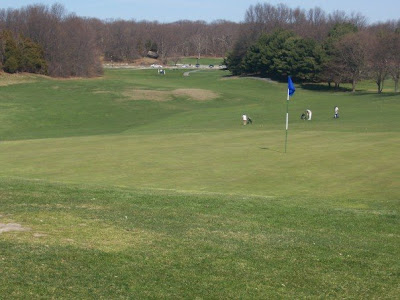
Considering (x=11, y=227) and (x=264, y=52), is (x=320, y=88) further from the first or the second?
(x=11, y=227)

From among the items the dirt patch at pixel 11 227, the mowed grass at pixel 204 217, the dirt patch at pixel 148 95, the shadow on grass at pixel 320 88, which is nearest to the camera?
the mowed grass at pixel 204 217

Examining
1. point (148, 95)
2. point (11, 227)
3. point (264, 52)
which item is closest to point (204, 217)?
point (11, 227)

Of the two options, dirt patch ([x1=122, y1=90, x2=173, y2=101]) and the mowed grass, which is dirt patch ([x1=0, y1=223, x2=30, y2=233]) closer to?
→ the mowed grass

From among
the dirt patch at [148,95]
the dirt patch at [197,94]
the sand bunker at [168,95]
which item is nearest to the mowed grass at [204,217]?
the dirt patch at [148,95]

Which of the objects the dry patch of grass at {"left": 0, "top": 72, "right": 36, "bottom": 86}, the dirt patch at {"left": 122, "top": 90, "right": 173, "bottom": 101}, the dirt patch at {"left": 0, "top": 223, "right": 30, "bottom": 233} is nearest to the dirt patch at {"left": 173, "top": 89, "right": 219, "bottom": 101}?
the dirt patch at {"left": 122, "top": 90, "right": 173, "bottom": 101}

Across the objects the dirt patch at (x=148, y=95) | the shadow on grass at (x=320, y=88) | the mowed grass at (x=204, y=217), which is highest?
the mowed grass at (x=204, y=217)

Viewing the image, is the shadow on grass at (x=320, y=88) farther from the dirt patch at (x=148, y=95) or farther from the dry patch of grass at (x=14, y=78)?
the dry patch of grass at (x=14, y=78)

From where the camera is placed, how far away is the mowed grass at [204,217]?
32.4 feet

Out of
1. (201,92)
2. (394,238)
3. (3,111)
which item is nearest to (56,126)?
(3,111)

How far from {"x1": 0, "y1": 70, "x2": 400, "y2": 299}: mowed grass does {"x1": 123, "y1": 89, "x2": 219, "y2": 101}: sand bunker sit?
43.7m

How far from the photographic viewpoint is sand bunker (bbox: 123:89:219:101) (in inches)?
3231

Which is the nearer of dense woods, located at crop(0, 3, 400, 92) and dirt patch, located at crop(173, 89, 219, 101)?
dirt patch, located at crop(173, 89, 219, 101)

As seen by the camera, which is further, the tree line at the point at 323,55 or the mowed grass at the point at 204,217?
the tree line at the point at 323,55

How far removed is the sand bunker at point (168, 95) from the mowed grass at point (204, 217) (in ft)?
143
